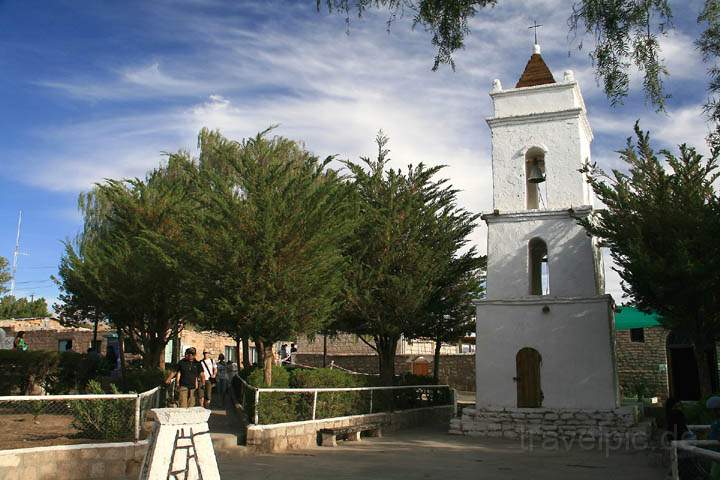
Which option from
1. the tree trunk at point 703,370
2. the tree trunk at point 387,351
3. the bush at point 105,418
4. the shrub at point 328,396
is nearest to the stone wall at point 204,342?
the tree trunk at point 387,351

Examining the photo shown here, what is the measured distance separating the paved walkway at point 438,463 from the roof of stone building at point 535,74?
10.4 metres

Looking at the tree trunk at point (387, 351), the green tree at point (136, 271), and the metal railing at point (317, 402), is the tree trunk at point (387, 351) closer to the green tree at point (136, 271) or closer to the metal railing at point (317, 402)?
A: the metal railing at point (317, 402)

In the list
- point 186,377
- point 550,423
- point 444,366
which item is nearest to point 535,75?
point 550,423

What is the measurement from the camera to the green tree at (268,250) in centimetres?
1396

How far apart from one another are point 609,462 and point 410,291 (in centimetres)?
867

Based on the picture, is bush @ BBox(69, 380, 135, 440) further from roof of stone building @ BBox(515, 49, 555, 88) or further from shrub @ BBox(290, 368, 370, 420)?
roof of stone building @ BBox(515, 49, 555, 88)

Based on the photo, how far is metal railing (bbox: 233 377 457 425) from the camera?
12258 millimetres

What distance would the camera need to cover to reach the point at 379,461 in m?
11.2

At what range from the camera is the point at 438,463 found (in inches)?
440

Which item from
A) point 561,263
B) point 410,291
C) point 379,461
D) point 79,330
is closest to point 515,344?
point 561,263

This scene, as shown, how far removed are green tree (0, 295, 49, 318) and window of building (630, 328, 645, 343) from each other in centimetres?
5045

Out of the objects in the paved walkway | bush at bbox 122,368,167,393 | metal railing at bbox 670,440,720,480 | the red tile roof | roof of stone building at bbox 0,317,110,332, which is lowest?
the paved walkway

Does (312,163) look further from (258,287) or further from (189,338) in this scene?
(189,338)

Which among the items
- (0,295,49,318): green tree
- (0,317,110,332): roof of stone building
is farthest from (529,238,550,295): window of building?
(0,295,49,318): green tree
